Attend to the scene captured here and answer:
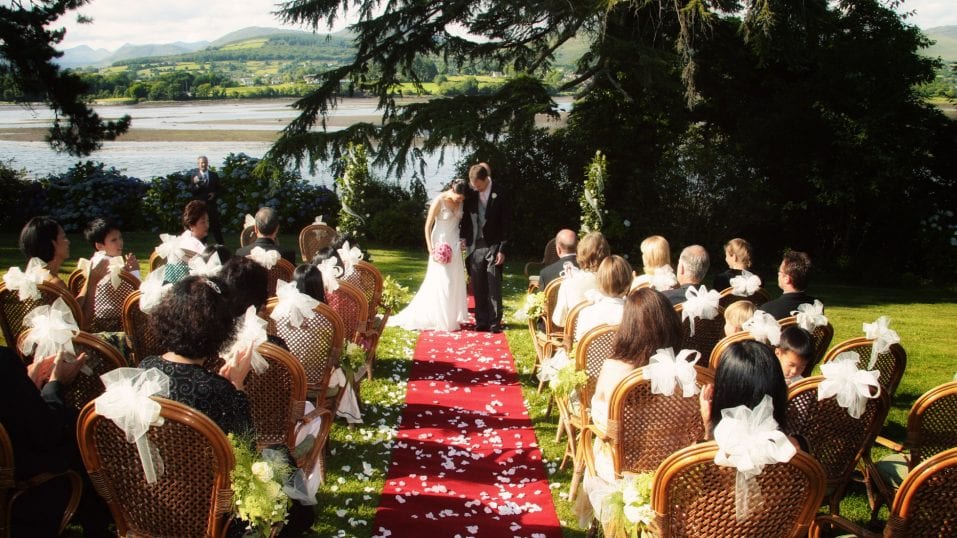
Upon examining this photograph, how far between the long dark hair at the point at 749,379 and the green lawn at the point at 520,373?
63.7 inches

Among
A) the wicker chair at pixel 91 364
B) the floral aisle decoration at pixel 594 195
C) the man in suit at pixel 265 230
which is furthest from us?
the floral aisle decoration at pixel 594 195

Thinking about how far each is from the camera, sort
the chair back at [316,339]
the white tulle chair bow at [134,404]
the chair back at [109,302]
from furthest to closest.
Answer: the chair back at [109,302] → the chair back at [316,339] → the white tulle chair bow at [134,404]

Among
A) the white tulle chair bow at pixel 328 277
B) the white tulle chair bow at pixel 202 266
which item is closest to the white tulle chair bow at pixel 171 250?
the white tulle chair bow at pixel 202 266

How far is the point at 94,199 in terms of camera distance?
55.5 feet

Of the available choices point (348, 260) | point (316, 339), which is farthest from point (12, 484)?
point (348, 260)

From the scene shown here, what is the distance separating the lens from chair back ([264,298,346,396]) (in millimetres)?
4363

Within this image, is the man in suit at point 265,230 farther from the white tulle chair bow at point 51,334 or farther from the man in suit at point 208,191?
the man in suit at point 208,191

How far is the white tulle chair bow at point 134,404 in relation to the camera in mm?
2416

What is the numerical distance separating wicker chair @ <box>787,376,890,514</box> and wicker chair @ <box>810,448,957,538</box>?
733mm

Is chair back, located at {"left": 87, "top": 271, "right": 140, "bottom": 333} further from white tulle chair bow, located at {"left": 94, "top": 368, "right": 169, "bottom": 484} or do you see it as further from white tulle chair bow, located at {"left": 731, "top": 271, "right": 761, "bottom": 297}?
white tulle chair bow, located at {"left": 731, "top": 271, "right": 761, "bottom": 297}

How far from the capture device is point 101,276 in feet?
17.4

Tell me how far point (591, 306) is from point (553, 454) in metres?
1.14

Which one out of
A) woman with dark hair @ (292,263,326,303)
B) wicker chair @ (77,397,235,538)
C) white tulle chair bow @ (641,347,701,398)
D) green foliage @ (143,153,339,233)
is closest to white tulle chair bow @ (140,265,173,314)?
woman with dark hair @ (292,263,326,303)

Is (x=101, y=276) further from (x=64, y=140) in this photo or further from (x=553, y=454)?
(x=64, y=140)
